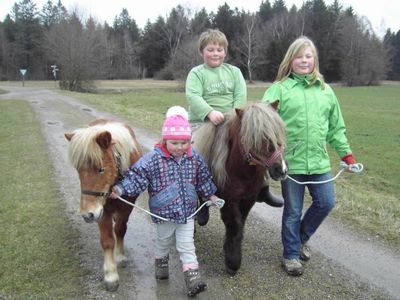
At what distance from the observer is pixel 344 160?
420cm

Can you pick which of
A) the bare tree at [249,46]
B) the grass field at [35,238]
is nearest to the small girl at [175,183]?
the grass field at [35,238]

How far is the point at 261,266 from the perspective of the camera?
4352 millimetres

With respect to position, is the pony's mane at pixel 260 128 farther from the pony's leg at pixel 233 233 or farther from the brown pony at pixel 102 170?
the brown pony at pixel 102 170

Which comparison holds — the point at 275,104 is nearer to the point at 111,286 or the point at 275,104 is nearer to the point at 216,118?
the point at 216,118

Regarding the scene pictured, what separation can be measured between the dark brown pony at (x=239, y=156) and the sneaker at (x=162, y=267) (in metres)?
0.63

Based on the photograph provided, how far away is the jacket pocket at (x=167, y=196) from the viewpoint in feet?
11.9

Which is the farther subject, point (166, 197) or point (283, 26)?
point (283, 26)

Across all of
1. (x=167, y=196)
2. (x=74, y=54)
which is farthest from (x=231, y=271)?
(x=74, y=54)

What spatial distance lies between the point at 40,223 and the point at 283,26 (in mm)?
69004

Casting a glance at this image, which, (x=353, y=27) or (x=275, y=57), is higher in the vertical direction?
(x=353, y=27)

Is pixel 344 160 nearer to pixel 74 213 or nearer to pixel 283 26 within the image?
pixel 74 213

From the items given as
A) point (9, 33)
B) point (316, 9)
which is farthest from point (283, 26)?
point (9, 33)

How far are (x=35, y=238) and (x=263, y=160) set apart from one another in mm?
3318

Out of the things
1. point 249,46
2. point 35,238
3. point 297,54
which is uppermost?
point 249,46
